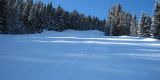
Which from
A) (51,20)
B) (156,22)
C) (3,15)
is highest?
(51,20)

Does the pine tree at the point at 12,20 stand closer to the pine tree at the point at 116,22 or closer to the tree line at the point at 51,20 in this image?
the tree line at the point at 51,20

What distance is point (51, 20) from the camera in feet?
261

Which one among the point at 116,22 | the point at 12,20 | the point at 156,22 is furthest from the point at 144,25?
the point at 12,20

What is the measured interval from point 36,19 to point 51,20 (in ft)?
40.1

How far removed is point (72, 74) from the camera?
26.5 ft

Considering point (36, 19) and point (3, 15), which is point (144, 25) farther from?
point (3, 15)

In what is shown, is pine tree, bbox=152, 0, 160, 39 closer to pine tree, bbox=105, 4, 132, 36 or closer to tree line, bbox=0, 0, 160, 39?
tree line, bbox=0, 0, 160, 39

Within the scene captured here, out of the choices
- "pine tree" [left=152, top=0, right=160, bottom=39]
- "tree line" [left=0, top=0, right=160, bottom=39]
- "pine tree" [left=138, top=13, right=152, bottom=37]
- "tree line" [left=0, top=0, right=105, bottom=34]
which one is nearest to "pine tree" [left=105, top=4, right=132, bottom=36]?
"tree line" [left=0, top=0, right=160, bottom=39]

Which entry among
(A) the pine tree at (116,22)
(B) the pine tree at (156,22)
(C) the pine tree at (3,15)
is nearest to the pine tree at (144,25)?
(A) the pine tree at (116,22)

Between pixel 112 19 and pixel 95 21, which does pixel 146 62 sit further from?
Answer: pixel 95 21

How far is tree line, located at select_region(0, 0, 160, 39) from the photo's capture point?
44.2 m

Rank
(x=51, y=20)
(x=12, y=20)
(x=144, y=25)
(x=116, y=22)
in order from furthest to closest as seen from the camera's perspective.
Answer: (x=51, y=20)
(x=116, y=22)
(x=144, y=25)
(x=12, y=20)

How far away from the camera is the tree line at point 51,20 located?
4416 centimetres

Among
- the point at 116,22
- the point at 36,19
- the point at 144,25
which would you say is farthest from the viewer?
the point at 116,22
